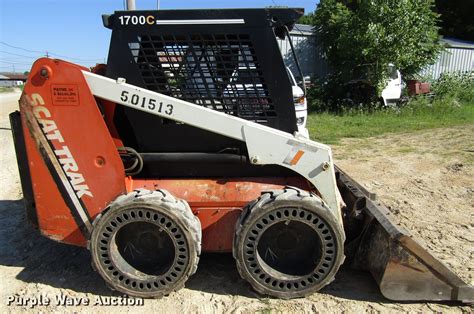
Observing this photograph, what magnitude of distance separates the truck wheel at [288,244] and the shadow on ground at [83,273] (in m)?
0.22

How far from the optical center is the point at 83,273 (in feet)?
12.1

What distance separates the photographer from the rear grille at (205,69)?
10.7 ft

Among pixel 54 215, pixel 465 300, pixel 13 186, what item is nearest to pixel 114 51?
pixel 54 215

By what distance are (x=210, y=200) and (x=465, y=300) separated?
197 cm

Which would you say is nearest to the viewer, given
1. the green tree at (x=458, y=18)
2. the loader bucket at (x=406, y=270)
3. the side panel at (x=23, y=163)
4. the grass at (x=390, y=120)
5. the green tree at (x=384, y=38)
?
the loader bucket at (x=406, y=270)

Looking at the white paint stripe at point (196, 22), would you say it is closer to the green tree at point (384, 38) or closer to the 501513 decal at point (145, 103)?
the 501513 decal at point (145, 103)

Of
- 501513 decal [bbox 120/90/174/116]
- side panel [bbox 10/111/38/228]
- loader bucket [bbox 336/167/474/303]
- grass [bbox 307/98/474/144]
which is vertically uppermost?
501513 decal [bbox 120/90/174/116]

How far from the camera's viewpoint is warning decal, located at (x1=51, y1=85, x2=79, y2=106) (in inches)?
124

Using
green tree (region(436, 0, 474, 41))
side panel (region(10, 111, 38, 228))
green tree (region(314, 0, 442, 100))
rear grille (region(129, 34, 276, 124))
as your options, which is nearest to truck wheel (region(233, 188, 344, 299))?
rear grille (region(129, 34, 276, 124))

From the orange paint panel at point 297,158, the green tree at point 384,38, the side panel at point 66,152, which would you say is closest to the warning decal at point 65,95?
the side panel at point 66,152

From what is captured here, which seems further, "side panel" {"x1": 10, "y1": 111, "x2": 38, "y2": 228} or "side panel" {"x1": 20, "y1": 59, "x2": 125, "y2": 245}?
"side panel" {"x1": 10, "y1": 111, "x2": 38, "y2": 228}

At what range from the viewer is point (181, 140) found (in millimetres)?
3461

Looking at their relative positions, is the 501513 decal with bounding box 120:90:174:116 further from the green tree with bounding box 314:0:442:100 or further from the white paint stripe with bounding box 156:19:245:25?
the green tree with bounding box 314:0:442:100

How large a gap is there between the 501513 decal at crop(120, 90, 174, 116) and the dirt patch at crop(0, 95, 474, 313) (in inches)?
55.2
